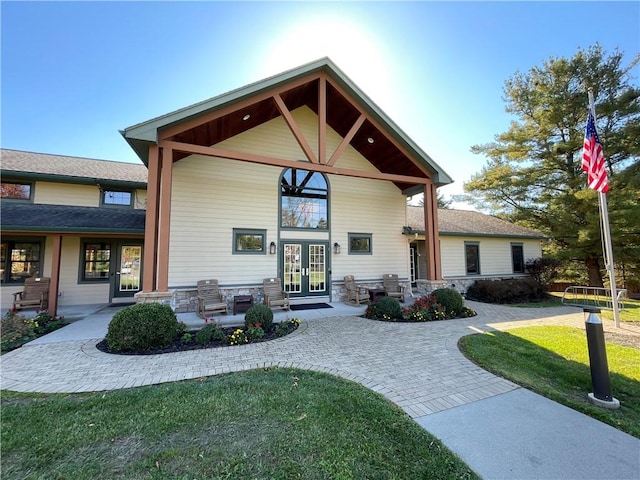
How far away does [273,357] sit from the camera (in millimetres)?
4844

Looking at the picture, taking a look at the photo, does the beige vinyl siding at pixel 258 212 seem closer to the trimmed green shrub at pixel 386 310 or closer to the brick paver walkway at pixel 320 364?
the trimmed green shrub at pixel 386 310

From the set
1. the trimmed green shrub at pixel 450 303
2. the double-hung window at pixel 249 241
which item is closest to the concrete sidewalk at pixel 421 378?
the trimmed green shrub at pixel 450 303

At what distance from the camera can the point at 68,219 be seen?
8.65 meters

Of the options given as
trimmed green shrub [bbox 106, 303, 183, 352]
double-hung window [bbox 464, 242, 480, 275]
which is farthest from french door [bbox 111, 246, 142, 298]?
double-hung window [bbox 464, 242, 480, 275]

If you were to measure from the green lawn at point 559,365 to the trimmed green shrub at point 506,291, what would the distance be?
15.4 feet

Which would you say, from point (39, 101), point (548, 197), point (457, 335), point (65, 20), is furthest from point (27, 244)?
point (548, 197)

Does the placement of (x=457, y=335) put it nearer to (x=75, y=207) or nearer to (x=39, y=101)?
(x=75, y=207)

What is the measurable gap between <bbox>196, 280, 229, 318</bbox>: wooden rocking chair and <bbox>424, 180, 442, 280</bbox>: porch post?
24.3 ft

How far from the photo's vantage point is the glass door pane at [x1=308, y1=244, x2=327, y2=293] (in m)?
10.4

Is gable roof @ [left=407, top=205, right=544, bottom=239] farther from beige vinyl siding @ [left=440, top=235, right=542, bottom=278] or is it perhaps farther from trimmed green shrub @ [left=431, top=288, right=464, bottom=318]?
trimmed green shrub @ [left=431, top=288, right=464, bottom=318]

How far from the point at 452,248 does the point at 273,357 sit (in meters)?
11.1

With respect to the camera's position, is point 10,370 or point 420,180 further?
point 420,180

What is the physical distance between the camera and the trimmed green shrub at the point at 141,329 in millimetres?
5148

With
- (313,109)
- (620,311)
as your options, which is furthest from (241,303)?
(620,311)
